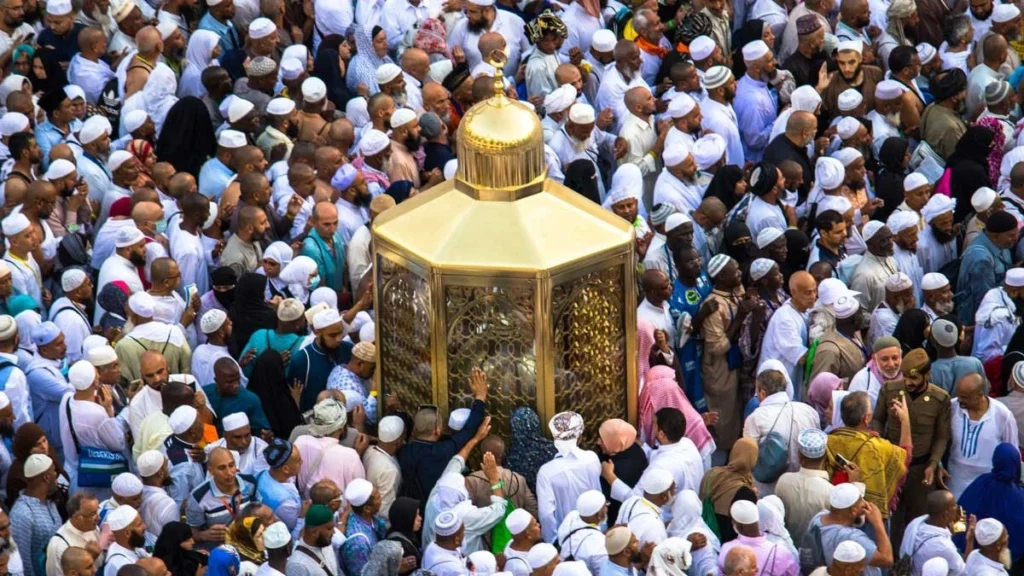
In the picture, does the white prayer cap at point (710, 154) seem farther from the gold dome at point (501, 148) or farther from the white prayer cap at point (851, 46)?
the gold dome at point (501, 148)

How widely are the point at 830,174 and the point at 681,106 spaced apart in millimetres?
1388

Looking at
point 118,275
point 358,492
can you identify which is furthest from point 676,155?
point 358,492

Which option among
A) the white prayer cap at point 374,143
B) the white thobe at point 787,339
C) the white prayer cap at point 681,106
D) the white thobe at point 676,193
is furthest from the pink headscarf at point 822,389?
the white prayer cap at point 374,143

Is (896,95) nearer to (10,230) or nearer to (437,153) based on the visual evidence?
(437,153)

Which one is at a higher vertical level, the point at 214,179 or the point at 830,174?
the point at 830,174

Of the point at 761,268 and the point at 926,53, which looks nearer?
the point at 761,268

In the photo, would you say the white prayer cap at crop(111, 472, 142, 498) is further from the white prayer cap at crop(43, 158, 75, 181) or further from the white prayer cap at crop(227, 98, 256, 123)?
the white prayer cap at crop(227, 98, 256, 123)

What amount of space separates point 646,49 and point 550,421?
19.6 ft

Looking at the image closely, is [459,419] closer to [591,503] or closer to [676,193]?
[591,503]

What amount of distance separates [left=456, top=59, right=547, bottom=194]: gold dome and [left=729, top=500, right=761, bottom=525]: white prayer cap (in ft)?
7.62

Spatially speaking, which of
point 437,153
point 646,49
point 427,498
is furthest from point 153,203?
point 646,49

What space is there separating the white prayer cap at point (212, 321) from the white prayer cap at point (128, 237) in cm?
107

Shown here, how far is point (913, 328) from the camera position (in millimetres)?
14922

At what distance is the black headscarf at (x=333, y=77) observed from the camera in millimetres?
18594
